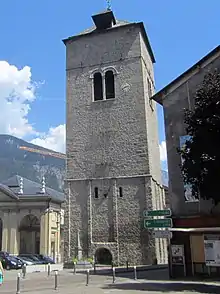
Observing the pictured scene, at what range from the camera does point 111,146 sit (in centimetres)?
3531

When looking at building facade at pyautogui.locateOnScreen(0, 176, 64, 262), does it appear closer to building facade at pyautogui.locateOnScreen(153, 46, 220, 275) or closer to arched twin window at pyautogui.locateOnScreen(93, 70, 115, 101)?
arched twin window at pyautogui.locateOnScreen(93, 70, 115, 101)

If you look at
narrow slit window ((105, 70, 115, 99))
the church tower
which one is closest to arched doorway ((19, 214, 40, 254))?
the church tower

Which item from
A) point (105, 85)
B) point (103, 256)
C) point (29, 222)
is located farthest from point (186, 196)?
point (29, 222)

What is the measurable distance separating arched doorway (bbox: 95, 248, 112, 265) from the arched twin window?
15.1 meters

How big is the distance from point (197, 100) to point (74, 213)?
20597mm

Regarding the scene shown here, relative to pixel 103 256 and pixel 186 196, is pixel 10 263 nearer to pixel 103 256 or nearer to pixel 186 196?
pixel 103 256

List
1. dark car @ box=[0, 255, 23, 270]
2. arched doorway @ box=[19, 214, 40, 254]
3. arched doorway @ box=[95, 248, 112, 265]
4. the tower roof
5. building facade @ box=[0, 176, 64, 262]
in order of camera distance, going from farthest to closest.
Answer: arched doorway @ box=[19, 214, 40, 254]
building facade @ box=[0, 176, 64, 262]
the tower roof
arched doorway @ box=[95, 248, 112, 265]
dark car @ box=[0, 255, 23, 270]

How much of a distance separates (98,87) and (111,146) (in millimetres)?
6949

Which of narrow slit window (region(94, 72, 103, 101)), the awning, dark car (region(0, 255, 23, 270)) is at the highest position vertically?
narrow slit window (region(94, 72, 103, 101))

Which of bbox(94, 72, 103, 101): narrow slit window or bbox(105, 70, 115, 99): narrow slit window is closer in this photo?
bbox(105, 70, 115, 99): narrow slit window

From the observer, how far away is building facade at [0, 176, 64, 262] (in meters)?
43.8

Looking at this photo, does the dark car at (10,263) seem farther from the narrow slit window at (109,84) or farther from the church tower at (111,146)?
the narrow slit window at (109,84)

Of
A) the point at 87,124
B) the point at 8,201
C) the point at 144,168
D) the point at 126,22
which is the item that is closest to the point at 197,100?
the point at 144,168

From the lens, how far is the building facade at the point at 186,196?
19.2 meters
